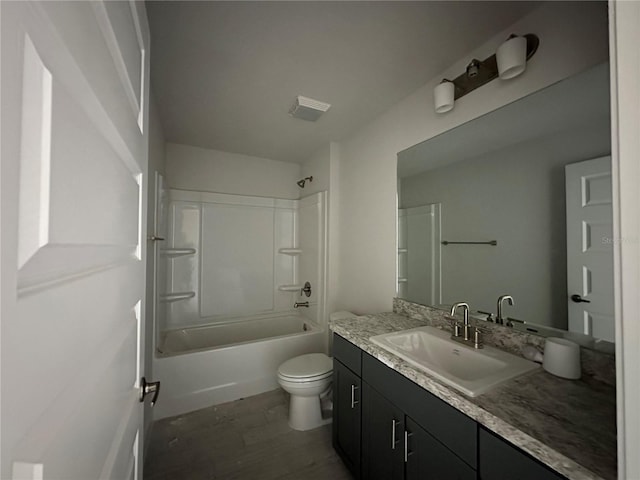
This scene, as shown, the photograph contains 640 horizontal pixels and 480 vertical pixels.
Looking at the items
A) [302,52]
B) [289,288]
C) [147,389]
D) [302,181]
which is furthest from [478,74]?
[289,288]

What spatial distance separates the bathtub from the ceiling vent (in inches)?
80.4

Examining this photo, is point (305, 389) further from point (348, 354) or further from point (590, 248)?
point (590, 248)

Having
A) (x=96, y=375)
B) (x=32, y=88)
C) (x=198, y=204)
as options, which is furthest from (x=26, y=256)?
(x=198, y=204)

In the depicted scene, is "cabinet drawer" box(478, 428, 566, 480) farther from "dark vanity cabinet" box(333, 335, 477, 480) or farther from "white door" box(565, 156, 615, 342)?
"white door" box(565, 156, 615, 342)

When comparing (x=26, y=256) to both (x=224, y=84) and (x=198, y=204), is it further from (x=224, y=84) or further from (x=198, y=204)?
(x=198, y=204)

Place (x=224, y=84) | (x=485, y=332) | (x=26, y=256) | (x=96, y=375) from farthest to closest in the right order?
1. (x=224, y=84)
2. (x=485, y=332)
3. (x=96, y=375)
4. (x=26, y=256)

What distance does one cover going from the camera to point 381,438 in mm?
1203

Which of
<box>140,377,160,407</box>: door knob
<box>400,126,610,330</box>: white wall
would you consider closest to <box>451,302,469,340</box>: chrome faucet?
<box>400,126,610,330</box>: white wall

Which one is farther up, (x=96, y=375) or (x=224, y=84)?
(x=224, y=84)

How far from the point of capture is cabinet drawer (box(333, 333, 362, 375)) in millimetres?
A: 1388

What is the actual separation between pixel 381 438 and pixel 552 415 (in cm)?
73

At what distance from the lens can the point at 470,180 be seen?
58.3 inches

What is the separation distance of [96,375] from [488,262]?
5.33 feet

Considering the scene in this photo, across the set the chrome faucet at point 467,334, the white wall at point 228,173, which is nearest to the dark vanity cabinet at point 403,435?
the chrome faucet at point 467,334
